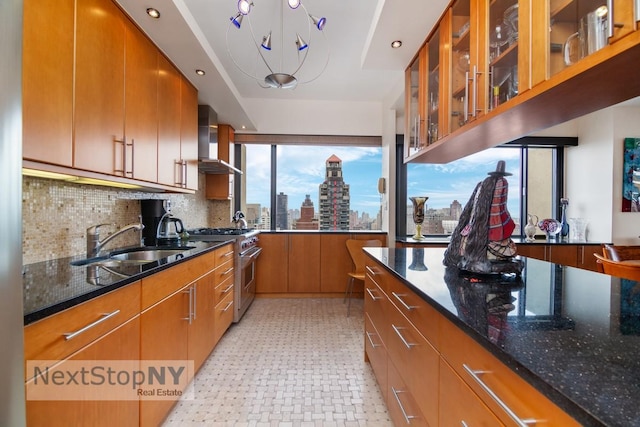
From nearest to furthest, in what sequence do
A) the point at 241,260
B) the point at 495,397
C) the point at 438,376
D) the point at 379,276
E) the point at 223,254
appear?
the point at 495,397, the point at 438,376, the point at 379,276, the point at 223,254, the point at 241,260

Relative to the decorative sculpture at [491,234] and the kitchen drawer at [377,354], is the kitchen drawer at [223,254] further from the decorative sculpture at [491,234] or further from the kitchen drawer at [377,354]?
the decorative sculpture at [491,234]

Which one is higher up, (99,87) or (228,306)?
(99,87)

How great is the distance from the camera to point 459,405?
0.78m

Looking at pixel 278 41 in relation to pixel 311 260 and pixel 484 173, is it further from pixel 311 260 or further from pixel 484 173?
pixel 484 173

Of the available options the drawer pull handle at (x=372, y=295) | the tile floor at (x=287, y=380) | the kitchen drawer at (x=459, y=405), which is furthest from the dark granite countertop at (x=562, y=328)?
the tile floor at (x=287, y=380)

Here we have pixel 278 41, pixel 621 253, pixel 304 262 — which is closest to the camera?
pixel 621 253

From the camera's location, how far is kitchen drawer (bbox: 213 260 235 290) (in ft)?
7.77

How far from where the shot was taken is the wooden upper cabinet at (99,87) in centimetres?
135

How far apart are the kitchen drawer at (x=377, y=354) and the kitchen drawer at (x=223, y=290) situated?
4.11ft

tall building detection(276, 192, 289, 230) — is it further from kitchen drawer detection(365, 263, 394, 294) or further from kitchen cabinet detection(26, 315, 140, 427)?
kitchen cabinet detection(26, 315, 140, 427)

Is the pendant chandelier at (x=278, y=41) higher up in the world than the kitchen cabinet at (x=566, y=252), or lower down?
higher up

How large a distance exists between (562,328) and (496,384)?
245 millimetres

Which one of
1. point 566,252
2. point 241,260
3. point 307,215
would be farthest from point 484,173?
point 241,260

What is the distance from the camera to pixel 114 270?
4.28 ft
